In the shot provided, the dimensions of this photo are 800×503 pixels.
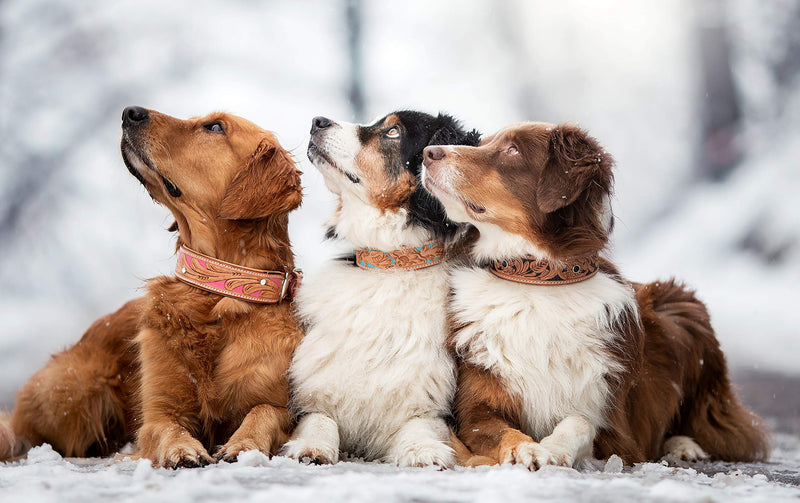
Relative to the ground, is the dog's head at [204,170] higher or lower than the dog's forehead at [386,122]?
lower

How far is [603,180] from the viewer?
3.12 meters

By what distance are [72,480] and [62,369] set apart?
1.59 meters

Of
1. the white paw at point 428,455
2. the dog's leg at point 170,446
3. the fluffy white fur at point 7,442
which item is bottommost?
the fluffy white fur at point 7,442

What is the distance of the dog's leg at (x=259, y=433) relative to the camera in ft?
8.57

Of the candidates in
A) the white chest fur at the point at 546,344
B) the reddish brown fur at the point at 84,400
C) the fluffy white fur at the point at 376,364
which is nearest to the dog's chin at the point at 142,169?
the reddish brown fur at the point at 84,400

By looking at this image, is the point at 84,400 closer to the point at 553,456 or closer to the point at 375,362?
the point at 375,362

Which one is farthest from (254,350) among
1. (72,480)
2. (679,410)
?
(679,410)

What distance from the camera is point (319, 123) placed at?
3469 millimetres

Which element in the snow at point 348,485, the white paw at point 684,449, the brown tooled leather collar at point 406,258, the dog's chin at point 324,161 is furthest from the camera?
the white paw at point 684,449

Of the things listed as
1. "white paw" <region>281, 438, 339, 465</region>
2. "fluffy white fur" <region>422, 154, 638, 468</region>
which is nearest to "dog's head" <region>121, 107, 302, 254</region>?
"fluffy white fur" <region>422, 154, 638, 468</region>

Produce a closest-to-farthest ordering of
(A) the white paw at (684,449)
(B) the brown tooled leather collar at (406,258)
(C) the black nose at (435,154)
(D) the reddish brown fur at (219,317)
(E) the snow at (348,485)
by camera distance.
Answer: (E) the snow at (348,485) < (D) the reddish brown fur at (219,317) < (C) the black nose at (435,154) < (B) the brown tooled leather collar at (406,258) < (A) the white paw at (684,449)

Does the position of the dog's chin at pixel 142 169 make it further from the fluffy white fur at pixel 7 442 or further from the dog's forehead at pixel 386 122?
the fluffy white fur at pixel 7 442

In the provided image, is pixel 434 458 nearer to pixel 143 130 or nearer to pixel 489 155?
pixel 489 155

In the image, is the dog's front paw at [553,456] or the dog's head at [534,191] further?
the dog's head at [534,191]
